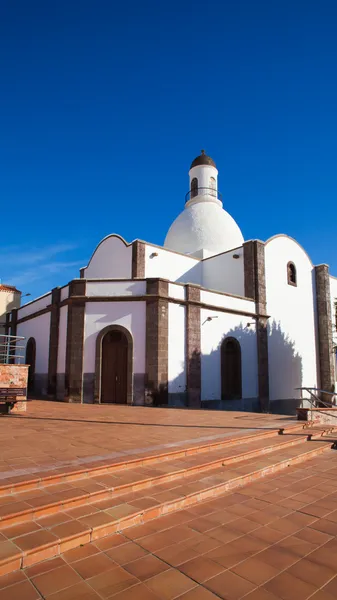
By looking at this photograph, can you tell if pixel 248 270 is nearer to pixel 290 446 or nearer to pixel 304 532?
pixel 290 446

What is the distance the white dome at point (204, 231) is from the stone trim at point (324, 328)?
223 inches

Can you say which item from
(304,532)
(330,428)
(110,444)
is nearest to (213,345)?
(330,428)

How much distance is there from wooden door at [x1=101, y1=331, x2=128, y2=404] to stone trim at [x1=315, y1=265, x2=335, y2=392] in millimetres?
12927

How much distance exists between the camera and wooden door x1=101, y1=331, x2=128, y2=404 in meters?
15.1

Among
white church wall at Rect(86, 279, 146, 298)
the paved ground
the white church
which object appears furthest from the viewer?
white church wall at Rect(86, 279, 146, 298)

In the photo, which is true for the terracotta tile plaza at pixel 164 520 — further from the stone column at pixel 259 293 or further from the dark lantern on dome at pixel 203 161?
the dark lantern on dome at pixel 203 161

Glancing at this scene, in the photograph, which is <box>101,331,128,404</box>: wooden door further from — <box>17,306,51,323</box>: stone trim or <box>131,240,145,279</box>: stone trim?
<box>17,306,51,323</box>: stone trim

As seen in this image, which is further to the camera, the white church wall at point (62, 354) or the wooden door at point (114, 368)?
the white church wall at point (62, 354)

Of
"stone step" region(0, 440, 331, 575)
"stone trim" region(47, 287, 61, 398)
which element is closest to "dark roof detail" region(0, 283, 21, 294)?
"stone trim" region(47, 287, 61, 398)

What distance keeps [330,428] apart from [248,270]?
11.6m

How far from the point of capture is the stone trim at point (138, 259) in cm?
1791

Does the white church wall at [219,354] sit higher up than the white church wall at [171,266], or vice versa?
the white church wall at [171,266]

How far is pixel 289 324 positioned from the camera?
21422 mm

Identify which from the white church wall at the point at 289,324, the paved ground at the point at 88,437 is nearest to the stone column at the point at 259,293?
the white church wall at the point at 289,324
